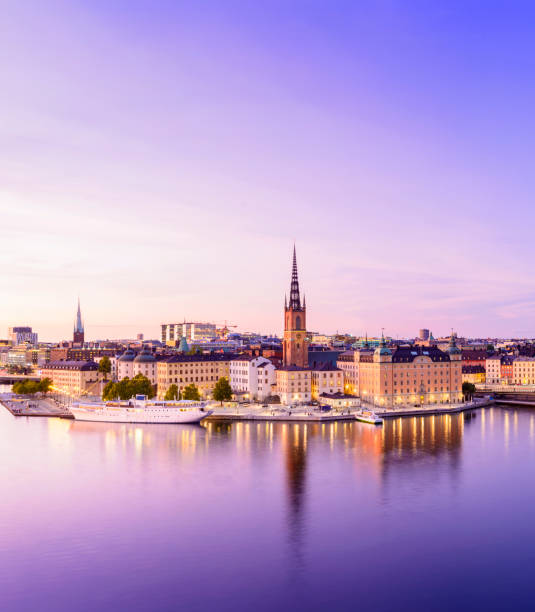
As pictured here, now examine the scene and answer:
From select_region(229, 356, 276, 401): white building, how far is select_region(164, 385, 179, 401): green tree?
264 inches

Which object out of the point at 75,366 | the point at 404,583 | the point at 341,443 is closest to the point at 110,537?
the point at 404,583

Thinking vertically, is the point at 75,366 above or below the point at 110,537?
above

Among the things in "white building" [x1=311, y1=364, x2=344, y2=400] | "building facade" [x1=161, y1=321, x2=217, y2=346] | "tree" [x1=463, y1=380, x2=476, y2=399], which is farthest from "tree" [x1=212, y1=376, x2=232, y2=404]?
"building facade" [x1=161, y1=321, x2=217, y2=346]

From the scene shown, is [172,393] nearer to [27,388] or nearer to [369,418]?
[369,418]

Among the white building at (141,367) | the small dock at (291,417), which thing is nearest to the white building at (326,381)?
the small dock at (291,417)

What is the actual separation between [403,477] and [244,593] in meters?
12.8

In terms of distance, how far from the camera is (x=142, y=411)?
149ft

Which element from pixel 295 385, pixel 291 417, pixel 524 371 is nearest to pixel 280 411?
pixel 291 417

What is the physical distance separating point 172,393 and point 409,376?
63.5ft

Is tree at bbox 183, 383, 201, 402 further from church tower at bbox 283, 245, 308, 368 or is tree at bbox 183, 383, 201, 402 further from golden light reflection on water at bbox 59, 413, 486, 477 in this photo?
church tower at bbox 283, 245, 308, 368

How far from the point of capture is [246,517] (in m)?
22.3

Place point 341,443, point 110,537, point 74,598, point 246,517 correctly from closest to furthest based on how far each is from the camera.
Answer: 1. point 74,598
2. point 110,537
3. point 246,517
4. point 341,443

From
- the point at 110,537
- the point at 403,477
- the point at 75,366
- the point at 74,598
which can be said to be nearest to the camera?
the point at 74,598

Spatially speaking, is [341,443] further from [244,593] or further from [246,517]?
[244,593]
